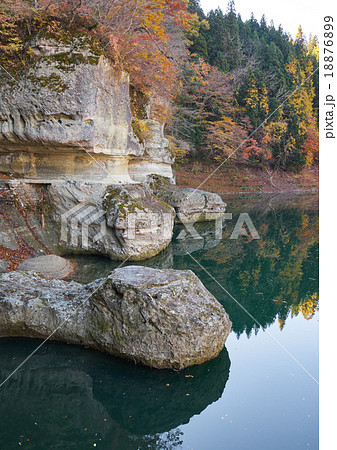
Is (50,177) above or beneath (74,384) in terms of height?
above

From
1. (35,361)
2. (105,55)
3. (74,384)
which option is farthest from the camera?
(105,55)

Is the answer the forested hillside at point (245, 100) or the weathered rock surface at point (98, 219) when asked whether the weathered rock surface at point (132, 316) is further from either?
the forested hillside at point (245, 100)

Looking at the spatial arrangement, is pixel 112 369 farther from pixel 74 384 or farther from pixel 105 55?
pixel 105 55

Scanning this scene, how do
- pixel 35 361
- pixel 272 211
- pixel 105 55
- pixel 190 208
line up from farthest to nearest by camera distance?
pixel 272 211 → pixel 190 208 → pixel 105 55 → pixel 35 361

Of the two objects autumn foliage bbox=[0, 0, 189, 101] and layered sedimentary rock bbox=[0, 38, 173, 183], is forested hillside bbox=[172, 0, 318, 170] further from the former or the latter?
layered sedimentary rock bbox=[0, 38, 173, 183]

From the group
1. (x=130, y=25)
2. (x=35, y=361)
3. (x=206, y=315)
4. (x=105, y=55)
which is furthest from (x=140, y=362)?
(x=130, y=25)

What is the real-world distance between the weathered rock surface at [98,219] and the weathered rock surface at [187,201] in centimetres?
520

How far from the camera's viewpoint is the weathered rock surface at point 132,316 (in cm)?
434

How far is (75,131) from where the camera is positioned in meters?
8.51

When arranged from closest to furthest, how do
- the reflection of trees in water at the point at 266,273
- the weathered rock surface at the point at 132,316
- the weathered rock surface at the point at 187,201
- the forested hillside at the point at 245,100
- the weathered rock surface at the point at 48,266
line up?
the weathered rock surface at the point at 132,316
the reflection of trees in water at the point at 266,273
the weathered rock surface at the point at 48,266
the weathered rock surface at the point at 187,201
the forested hillside at the point at 245,100

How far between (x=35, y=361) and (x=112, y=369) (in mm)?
1121

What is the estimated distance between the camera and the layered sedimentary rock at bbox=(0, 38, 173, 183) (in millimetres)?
8242

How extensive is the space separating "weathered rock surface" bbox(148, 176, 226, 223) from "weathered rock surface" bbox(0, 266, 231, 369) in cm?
967

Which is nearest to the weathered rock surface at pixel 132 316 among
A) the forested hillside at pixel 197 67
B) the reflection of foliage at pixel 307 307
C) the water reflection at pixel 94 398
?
the water reflection at pixel 94 398
